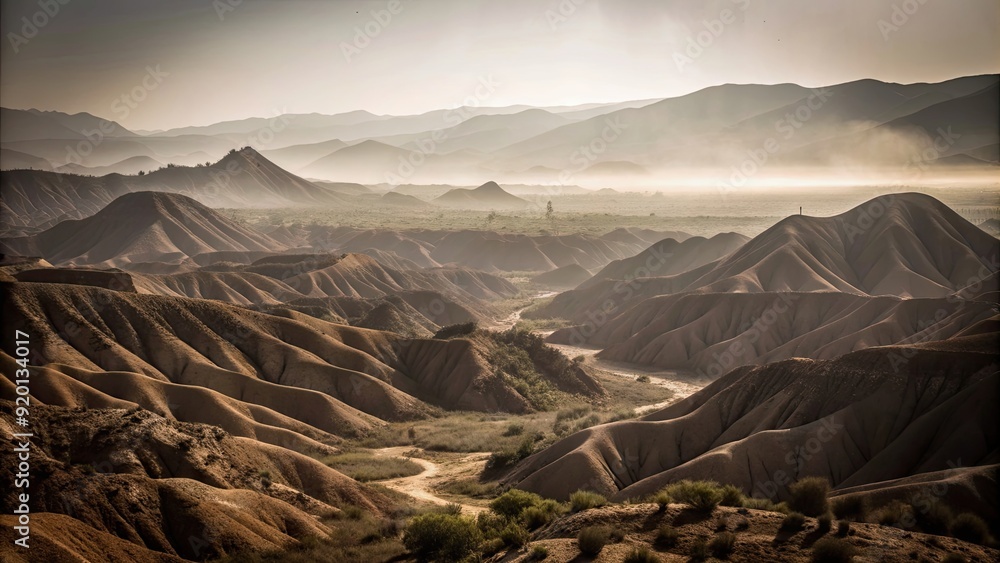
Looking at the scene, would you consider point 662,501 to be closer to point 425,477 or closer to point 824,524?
point 824,524

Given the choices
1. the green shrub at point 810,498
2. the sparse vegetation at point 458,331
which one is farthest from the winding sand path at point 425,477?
the sparse vegetation at point 458,331

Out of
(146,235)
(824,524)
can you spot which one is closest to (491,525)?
(824,524)

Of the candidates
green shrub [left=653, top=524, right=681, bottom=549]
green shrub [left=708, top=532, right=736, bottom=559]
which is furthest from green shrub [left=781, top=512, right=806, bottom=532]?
green shrub [left=653, top=524, right=681, bottom=549]

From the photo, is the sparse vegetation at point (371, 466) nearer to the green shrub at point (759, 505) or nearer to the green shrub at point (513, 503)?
the green shrub at point (513, 503)

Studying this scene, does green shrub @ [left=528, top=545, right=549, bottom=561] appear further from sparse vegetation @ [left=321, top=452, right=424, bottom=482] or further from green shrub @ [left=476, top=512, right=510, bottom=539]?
sparse vegetation @ [left=321, top=452, right=424, bottom=482]

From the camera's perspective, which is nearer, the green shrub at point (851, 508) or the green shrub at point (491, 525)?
the green shrub at point (851, 508)

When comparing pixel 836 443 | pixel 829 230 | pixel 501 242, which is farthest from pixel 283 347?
pixel 501 242
